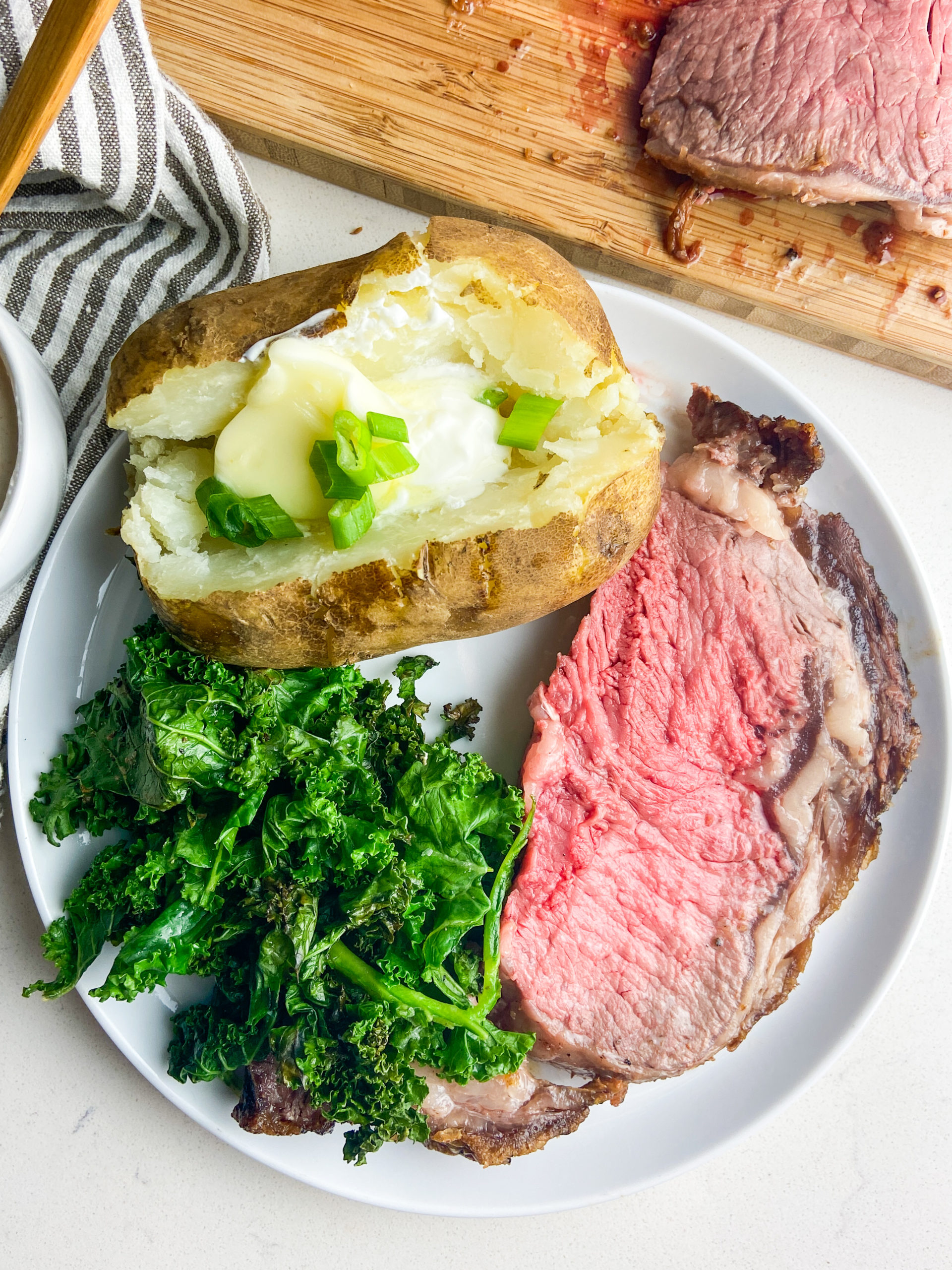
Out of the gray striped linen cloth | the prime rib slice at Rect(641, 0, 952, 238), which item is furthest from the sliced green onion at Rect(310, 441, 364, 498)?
the prime rib slice at Rect(641, 0, 952, 238)

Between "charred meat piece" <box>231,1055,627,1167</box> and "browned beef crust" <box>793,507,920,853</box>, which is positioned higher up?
"browned beef crust" <box>793,507,920,853</box>

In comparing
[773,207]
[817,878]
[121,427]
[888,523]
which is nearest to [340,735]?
[121,427]

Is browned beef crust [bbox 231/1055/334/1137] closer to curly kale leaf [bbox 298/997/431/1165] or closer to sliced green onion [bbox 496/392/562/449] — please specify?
curly kale leaf [bbox 298/997/431/1165]

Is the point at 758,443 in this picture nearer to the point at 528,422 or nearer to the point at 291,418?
the point at 528,422

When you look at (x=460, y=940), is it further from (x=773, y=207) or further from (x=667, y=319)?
(x=773, y=207)

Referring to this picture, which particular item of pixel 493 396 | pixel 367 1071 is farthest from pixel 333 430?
pixel 367 1071

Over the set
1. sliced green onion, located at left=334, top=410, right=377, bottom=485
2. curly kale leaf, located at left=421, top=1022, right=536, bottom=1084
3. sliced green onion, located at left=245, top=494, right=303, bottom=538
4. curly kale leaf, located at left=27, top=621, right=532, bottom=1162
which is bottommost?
curly kale leaf, located at left=421, top=1022, right=536, bottom=1084
